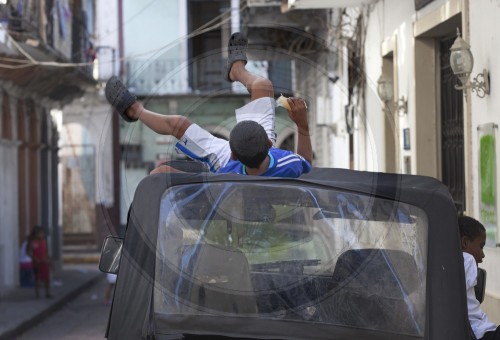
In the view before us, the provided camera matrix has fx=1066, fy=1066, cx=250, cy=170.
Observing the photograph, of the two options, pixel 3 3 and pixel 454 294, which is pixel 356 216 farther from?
pixel 3 3

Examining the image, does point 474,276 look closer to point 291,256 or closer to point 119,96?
point 291,256

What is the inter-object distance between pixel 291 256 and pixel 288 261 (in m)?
0.02

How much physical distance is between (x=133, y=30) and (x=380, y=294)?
27.9m

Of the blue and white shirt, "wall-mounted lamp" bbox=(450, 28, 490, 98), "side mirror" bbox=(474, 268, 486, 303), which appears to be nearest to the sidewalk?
"wall-mounted lamp" bbox=(450, 28, 490, 98)

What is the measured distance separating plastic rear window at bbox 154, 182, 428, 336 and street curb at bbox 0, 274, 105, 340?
8.52 metres

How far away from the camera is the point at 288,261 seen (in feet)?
13.8

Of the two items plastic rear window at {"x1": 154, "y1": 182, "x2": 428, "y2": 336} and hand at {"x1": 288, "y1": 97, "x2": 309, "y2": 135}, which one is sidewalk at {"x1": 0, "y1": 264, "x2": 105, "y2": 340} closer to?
hand at {"x1": 288, "y1": 97, "x2": 309, "y2": 135}

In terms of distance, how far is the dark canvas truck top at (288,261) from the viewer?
4.10 m

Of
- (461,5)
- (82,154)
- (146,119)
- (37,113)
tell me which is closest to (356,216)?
(146,119)

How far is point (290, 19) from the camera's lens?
18.8 metres

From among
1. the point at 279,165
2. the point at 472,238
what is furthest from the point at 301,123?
the point at 472,238

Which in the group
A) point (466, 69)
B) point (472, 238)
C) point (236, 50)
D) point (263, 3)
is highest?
point (263, 3)

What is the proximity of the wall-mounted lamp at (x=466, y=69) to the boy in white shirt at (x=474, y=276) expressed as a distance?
357cm

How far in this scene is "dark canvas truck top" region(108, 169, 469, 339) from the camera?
4102 millimetres
